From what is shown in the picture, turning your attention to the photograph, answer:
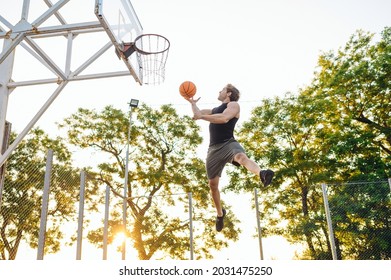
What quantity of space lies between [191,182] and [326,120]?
7.38 meters

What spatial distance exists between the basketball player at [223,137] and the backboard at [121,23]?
1.44 m

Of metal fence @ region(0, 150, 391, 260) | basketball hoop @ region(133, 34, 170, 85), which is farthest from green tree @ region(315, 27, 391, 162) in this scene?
basketball hoop @ region(133, 34, 170, 85)

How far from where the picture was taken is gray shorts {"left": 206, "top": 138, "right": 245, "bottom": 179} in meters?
3.89

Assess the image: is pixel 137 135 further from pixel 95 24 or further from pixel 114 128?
pixel 95 24

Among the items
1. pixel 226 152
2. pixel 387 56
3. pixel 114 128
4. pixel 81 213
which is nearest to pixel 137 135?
pixel 114 128

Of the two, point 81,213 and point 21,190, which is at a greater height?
point 21,190

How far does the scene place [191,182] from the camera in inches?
707

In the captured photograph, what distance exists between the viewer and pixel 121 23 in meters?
4.94

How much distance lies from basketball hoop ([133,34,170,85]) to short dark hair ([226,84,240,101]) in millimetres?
1389

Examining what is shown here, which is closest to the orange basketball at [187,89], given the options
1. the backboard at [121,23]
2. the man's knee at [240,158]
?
the man's knee at [240,158]

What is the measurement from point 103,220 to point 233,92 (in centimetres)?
495

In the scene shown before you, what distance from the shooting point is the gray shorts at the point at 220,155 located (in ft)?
12.8

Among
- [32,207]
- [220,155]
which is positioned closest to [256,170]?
[220,155]

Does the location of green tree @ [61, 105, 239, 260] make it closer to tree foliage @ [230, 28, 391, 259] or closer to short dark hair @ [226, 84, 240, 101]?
tree foliage @ [230, 28, 391, 259]
